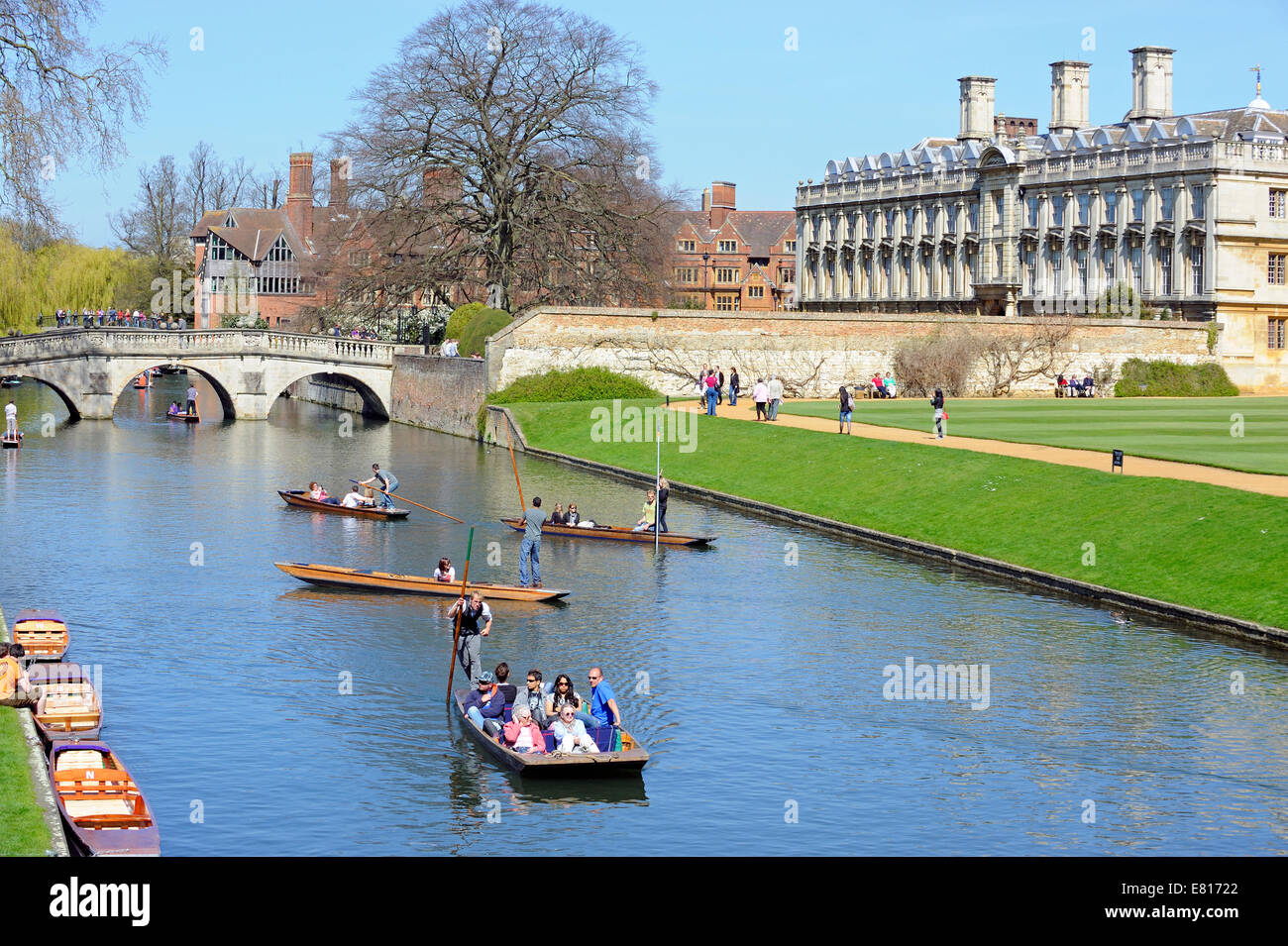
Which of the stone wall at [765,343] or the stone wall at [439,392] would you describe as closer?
the stone wall at [439,392]

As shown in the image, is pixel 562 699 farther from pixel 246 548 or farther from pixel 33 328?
pixel 33 328

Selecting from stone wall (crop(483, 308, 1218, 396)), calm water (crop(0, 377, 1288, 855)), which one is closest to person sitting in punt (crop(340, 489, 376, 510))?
calm water (crop(0, 377, 1288, 855))

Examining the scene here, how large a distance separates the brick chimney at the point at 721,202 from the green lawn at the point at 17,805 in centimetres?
12081

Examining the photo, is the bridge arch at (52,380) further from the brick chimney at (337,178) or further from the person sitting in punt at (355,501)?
the person sitting in punt at (355,501)

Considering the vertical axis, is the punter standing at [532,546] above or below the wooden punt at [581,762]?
above

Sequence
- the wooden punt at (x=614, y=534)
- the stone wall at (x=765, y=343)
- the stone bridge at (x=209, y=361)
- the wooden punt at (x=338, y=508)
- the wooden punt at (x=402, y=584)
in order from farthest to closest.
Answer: the stone wall at (x=765, y=343)
the stone bridge at (x=209, y=361)
the wooden punt at (x=338, y=508)
the wooden punt at (x=614, y=534)
the wooden punt at (x=402, y=584)

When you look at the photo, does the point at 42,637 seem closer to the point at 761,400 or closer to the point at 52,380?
the point at 761,400

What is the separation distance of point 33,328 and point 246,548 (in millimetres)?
55329

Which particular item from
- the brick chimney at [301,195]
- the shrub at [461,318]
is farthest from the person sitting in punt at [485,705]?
the brick chimney at [301,195]

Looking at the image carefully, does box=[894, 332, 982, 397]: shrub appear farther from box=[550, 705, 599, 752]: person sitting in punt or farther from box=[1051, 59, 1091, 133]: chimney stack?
box=[550, 705, 599, 752]: person sitting in punt

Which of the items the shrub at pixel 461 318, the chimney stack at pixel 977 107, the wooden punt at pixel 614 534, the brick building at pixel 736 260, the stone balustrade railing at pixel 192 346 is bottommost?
the wooden punt at pixel 614 534

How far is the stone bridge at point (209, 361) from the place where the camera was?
62.2 m

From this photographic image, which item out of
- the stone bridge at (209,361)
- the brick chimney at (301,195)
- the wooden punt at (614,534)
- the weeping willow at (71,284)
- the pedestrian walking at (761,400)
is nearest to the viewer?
the wooden punt at (614,534)
